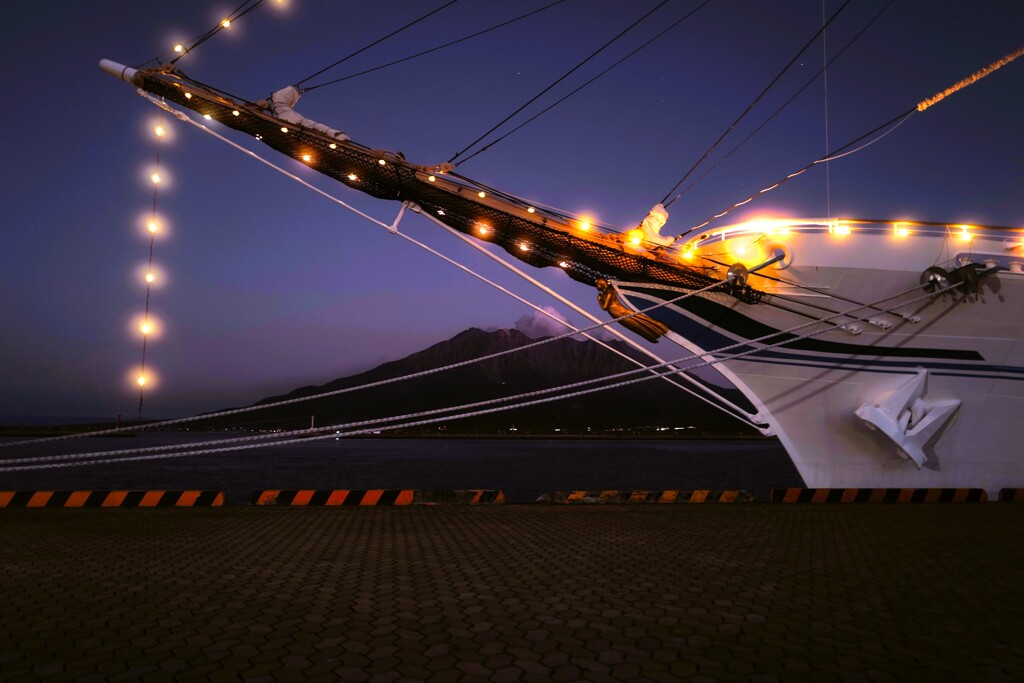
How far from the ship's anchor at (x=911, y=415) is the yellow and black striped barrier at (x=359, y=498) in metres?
6.30

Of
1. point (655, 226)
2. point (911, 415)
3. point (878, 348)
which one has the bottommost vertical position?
point (911, 415)

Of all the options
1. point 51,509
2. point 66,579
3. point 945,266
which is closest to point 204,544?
point 66,579

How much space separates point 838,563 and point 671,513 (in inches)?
173

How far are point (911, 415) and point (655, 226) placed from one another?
4.92 m

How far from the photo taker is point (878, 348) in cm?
1125

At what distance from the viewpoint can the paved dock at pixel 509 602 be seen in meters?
3.57

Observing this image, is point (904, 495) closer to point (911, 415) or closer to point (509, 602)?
point (911, 415)

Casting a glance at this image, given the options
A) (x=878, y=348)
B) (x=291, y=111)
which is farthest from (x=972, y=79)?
(x=291, y=111)

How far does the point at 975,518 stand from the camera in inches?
392

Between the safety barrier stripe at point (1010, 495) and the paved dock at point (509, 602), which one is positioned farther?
the safety barrier stripe at point (1010, 495)

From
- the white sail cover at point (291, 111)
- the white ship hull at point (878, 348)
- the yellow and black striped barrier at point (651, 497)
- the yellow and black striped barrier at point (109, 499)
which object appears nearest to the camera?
the white sail cover at point (291, 111)

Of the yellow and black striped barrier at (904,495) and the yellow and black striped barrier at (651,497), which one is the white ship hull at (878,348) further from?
the yellow and black striped barrier at (651,497)

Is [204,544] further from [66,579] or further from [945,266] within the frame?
[945,266]

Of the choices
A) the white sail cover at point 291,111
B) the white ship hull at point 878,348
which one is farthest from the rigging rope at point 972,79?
the white sail cover at point 291,111
